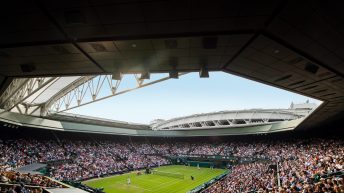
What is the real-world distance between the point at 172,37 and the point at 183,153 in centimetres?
5280

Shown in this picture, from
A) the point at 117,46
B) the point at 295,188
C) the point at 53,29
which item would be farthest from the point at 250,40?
the point at 295,188

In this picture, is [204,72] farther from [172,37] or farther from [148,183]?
[148,183]

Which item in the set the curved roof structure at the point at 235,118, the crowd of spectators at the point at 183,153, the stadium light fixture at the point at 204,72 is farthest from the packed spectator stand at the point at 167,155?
the stadium light fixture at the point at 204,72

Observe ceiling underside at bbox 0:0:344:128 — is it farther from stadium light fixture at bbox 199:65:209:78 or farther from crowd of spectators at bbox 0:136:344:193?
crowd of spectators at bbox 0:136:344:193

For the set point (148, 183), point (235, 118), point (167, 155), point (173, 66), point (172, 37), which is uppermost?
point (235, 118)

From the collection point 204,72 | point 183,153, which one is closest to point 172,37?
point 204,72

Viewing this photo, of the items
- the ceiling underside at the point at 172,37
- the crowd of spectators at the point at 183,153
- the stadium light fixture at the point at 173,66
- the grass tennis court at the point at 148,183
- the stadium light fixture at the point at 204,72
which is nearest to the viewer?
the ceiling underside at the point at 172,37

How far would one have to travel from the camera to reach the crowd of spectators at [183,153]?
2287 centimetres

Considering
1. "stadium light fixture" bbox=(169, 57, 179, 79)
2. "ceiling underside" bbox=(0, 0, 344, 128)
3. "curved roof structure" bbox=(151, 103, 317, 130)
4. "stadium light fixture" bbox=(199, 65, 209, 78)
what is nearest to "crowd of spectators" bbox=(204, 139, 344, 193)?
"curved roof structure" bbox=(151, 103, 317, 130)

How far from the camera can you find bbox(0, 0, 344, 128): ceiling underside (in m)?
5.25

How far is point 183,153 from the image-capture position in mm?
56844

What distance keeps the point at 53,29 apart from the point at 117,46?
1799 millimetres

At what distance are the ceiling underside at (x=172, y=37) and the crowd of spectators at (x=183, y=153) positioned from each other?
1011cm

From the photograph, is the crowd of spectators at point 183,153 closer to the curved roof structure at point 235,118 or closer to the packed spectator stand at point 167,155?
the packed spectator stand at point 167,155
